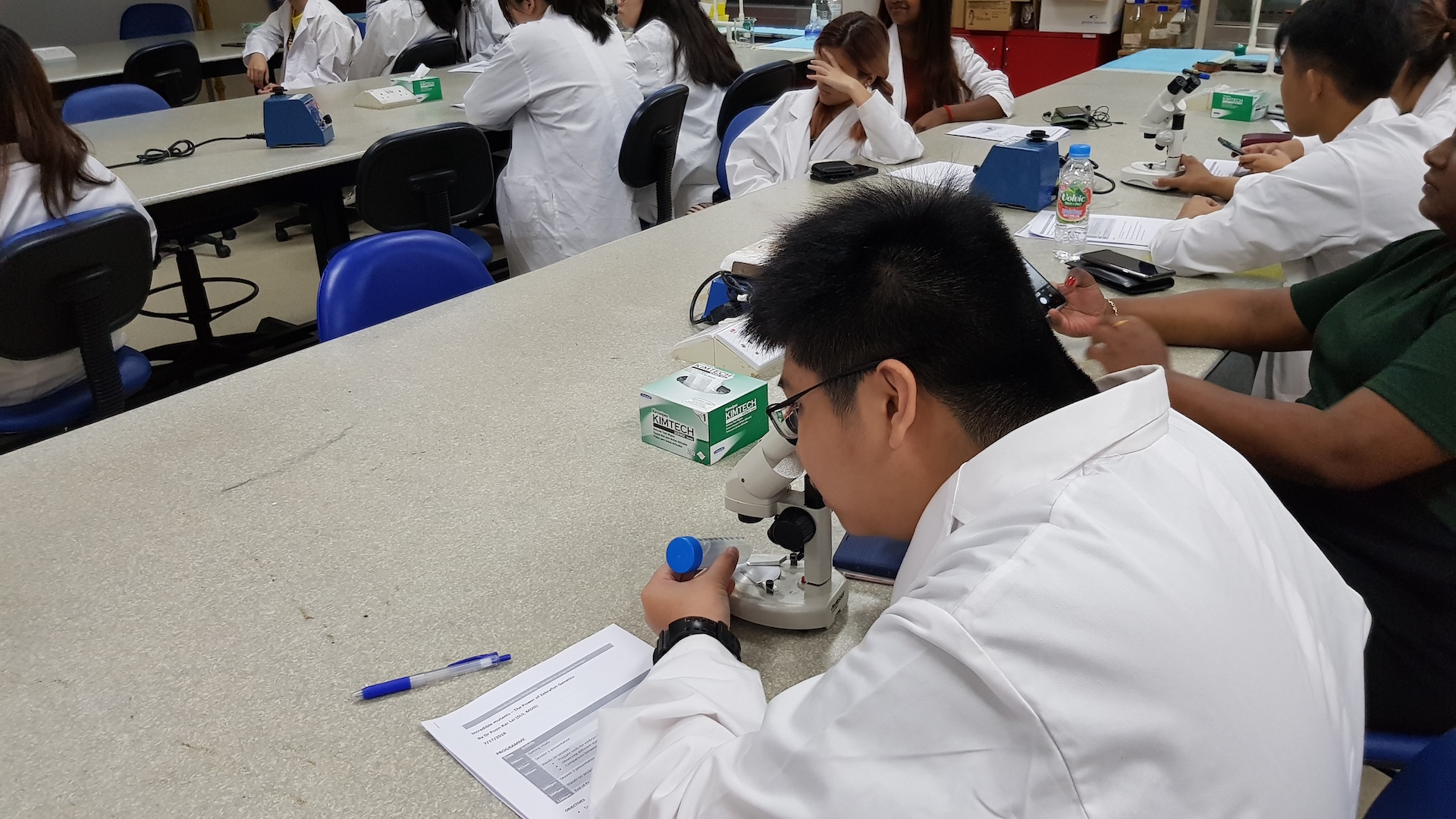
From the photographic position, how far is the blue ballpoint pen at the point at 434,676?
88 centimetres

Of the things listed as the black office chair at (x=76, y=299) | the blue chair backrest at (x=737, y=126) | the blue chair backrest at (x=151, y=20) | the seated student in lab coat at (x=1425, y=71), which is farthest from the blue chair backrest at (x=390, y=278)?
the blue chair backrest at (x=151, y=20)

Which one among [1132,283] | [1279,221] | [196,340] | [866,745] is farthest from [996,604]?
[196,340]

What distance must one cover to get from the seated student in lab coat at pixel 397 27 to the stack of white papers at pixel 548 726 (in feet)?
14.1

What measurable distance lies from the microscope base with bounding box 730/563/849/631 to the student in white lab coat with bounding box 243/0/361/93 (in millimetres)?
4560

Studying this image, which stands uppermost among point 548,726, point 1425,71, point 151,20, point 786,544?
point 151,20

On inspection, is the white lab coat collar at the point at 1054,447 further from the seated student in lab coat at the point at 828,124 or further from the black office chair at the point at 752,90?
the black office chair at the point at 752,90

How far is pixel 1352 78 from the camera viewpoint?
177cm

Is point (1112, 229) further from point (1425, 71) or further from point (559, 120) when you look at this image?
point (559, 120)

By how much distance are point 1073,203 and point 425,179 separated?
66.0 inches

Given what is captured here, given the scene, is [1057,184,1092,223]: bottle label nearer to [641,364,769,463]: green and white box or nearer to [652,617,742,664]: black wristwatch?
[641,364,769,463]: green and white box

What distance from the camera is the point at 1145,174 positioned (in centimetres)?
235

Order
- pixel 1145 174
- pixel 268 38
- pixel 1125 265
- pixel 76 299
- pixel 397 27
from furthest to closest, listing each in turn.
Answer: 1. pixel 268 38
2. pixel 397 27
3. pixel 1145 174
4. pixel 76 299
5. pixel 1125 265

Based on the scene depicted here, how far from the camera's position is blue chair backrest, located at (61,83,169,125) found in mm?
3629

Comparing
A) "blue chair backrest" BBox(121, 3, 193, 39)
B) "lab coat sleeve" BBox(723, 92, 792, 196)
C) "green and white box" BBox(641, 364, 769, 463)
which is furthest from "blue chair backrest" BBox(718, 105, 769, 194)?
"blue chair backrest" BBox(121, 3, 193, 39)
